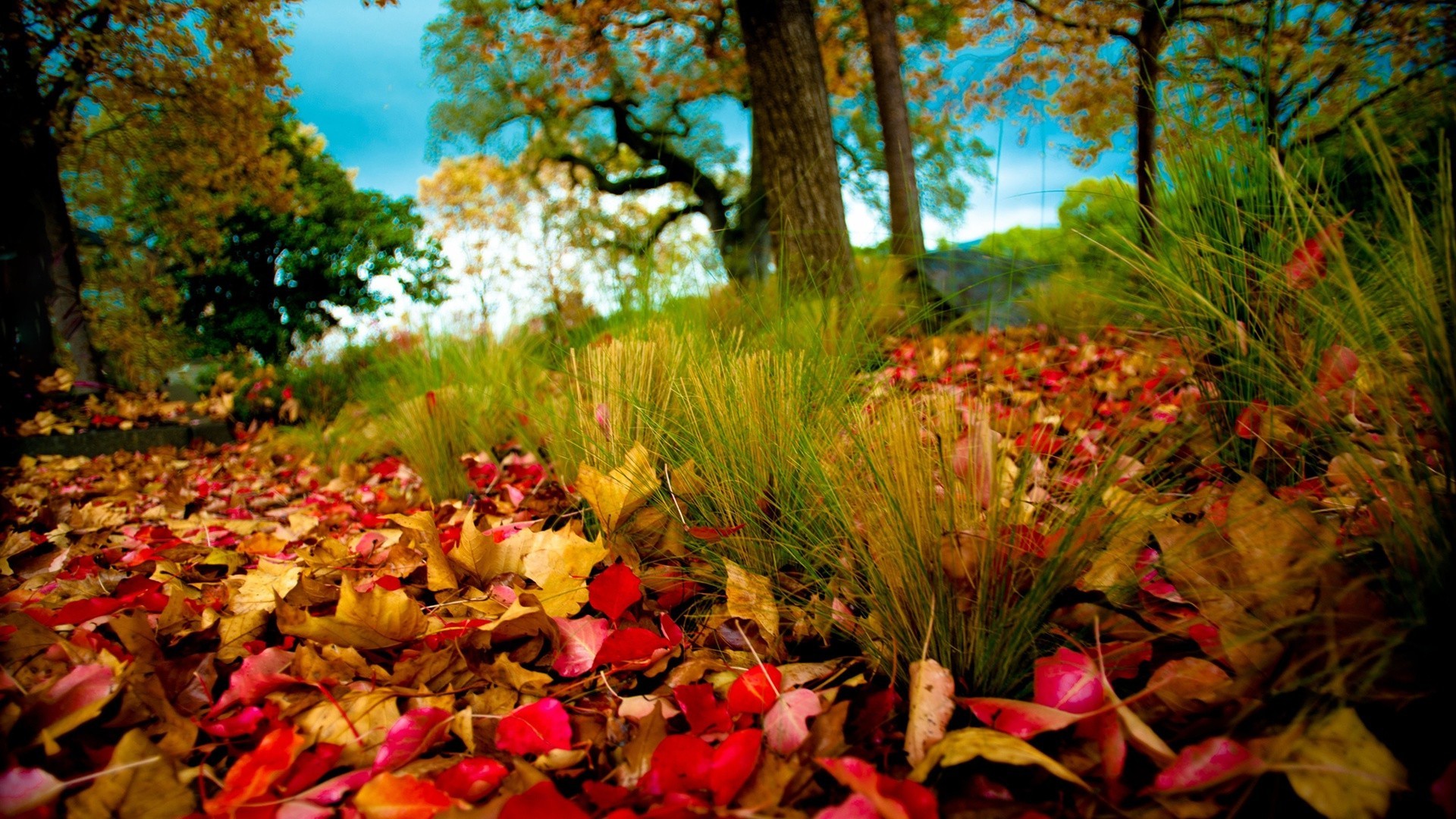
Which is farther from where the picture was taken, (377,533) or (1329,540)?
(377,533)

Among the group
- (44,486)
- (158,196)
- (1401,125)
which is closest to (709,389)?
(1401,125)

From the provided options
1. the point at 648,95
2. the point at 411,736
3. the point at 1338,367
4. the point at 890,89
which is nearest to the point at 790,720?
the point at 411,736

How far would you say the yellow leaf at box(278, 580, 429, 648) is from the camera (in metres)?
0.85

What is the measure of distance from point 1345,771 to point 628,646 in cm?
70

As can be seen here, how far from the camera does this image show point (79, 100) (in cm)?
609

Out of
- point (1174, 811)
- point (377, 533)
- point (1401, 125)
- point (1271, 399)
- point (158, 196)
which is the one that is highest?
point (158, 196)

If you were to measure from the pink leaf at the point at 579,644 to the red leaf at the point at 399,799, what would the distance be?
0.24 meters

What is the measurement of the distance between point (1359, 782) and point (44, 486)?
17.2ft

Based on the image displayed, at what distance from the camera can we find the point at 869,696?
2.51 feet

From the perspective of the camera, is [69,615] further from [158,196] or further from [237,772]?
[158,196]

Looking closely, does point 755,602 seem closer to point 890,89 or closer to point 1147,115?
point 1147,115

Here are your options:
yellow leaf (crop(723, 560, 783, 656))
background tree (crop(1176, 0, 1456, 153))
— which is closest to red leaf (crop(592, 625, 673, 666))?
yellow leaf (crop(723, 560, 783, 656))

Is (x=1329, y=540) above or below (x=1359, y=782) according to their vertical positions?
above

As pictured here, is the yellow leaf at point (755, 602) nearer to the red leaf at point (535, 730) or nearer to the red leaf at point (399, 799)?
the red leaf at point (535, 730)
